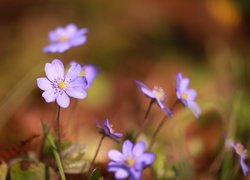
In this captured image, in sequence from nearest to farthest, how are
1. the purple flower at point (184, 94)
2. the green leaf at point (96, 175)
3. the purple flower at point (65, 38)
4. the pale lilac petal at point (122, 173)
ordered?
the pale lilac petal at point (122, 173), the green leaf at point (96, 175), the purple flower at point (184, 94), the purple flower at point (65, 38)

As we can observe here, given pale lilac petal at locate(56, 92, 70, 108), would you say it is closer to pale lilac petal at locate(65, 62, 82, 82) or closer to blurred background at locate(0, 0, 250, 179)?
pale lilac petal at locate(65, 62, 82, 82)

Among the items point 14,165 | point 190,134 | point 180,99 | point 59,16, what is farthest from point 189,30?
point 14,165

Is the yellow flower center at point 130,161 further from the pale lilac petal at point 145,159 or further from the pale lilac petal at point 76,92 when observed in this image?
the pale lilac petal at point 76,92

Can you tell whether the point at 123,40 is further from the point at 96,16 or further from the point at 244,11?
the point at 244,11

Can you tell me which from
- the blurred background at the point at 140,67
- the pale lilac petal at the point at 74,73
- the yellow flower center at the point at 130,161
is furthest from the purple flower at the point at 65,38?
the yellow flower center at the point at 130,161

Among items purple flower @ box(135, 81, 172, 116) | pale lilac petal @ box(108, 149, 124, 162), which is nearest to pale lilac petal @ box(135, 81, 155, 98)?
purple flower @ box(135, 81, 172, 116)

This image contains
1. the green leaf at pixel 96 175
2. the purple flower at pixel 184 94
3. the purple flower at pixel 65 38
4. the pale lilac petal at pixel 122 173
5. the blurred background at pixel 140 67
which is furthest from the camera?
the blurred background at pixel 140 67

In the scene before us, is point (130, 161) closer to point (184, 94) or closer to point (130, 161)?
point (130, 161)
